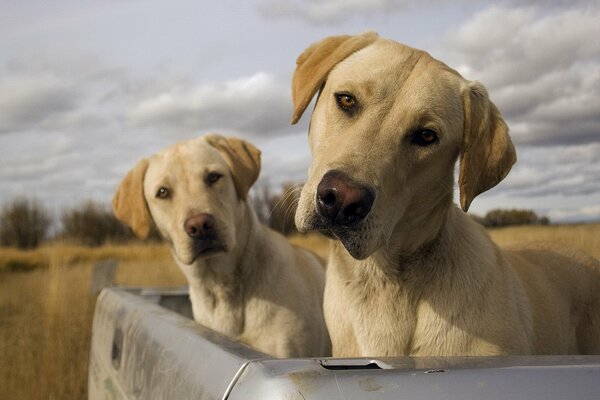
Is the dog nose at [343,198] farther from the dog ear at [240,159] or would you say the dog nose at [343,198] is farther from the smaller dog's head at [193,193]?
the dog ear at [240,159]

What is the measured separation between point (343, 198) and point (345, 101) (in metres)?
0.52

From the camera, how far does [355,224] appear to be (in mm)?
2076

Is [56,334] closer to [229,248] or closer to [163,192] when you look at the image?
[163,192]

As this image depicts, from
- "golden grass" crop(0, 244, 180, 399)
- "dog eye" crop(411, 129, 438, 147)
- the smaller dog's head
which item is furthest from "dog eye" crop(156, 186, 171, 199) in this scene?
"golden grass" crop(0, 244, 180, 399)

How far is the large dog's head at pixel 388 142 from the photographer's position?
81.7 inches

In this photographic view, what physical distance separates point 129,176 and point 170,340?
2465 mm

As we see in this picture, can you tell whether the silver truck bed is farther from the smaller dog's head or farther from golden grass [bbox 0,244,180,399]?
golden grass [bbox 0,244,180,399]

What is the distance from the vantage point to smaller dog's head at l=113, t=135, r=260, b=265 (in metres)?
3.91

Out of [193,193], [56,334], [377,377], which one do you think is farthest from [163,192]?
[56,334]

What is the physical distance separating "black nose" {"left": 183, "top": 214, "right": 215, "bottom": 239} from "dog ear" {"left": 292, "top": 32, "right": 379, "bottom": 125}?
1365 mm

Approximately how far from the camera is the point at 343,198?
2.01 meters

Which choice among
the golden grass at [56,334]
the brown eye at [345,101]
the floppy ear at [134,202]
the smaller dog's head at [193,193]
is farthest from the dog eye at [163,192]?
the golden grass at [56,334]

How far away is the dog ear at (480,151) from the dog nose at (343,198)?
0.48m

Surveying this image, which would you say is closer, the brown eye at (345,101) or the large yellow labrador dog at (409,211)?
the large yellow labrador dog at (409,211)
